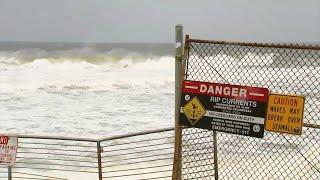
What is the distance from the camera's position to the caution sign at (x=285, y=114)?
177 inches

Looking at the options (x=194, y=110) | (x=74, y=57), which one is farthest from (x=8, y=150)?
(x=74, y=57)

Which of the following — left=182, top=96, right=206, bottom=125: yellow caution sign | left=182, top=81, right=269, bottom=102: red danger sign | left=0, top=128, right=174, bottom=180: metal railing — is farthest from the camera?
left=0, top=128, right=174, bottom=180: metal railing

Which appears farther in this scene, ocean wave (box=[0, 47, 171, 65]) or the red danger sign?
ocean wave (box=[0, 47, 171, 65])

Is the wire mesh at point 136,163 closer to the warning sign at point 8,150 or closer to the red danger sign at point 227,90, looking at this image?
the warning sign at point 8,150

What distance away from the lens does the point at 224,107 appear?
481 cm

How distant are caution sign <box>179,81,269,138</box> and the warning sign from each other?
219cm

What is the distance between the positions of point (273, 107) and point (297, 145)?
7.70 m

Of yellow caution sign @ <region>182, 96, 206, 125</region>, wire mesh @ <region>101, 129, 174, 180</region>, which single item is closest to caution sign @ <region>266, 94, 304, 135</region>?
→ yellow caution sign @ <region>182, 96, 206, 125</region>

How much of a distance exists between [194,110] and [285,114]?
95cm

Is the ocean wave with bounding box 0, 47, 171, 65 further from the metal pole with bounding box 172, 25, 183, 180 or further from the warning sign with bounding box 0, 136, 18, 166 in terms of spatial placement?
the metal pole with bounding box 172, 25, 183, 180

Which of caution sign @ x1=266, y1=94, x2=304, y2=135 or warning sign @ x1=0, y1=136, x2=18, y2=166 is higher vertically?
caution sign @ x1=266, y1=94, x2=304, y2=135

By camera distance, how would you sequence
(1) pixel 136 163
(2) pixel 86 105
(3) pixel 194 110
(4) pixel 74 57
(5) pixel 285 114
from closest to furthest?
(5) pixel 285 114
(3) pixel 194 110
(1) pixel 136 163
(2) pixel 86 105
(4) pixel 74 57

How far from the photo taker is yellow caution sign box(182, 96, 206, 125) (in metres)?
4.97

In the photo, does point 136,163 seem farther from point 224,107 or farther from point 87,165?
point 224,107
